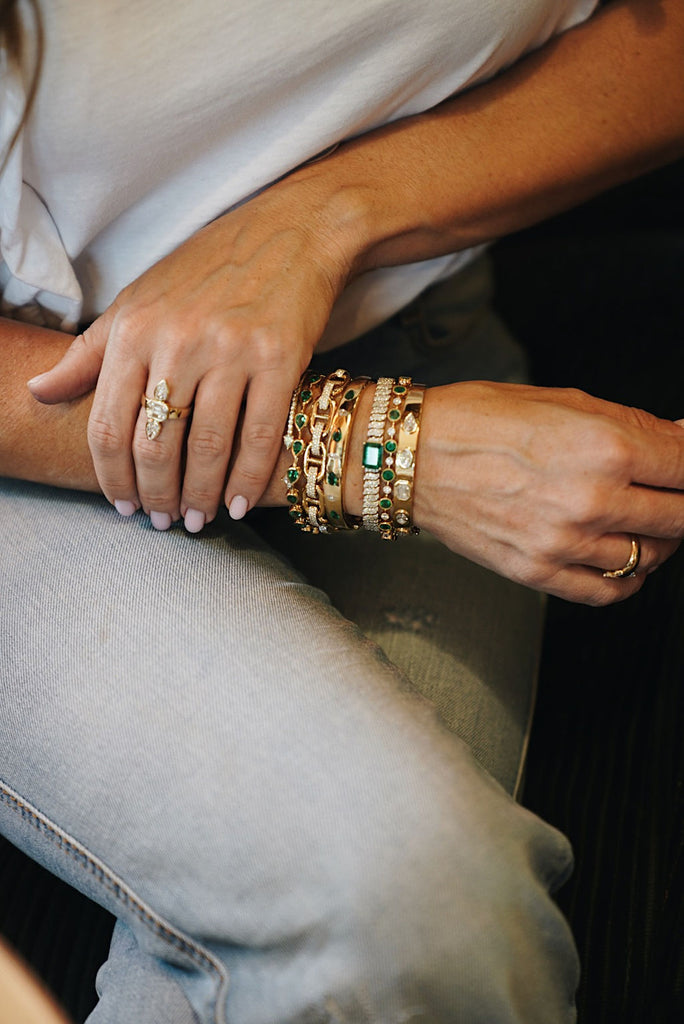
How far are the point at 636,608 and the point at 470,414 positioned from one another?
33 centimetres

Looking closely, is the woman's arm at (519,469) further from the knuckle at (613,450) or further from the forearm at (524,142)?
the forearm at (524,142)

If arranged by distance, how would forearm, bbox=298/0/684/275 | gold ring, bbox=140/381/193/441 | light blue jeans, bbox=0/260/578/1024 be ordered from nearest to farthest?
light blue jeans, bbox=0/260/578/1024 < gold ring, bbox=140/381/193/441 < forearm, bbox=298/0/684/275

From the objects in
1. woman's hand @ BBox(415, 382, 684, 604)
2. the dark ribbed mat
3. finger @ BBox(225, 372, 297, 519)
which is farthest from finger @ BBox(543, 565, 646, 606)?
finger @ BBox(225, 372, 297, 519)

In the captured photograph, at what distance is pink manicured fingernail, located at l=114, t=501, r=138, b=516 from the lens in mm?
631

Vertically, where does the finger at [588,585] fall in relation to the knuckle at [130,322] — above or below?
below

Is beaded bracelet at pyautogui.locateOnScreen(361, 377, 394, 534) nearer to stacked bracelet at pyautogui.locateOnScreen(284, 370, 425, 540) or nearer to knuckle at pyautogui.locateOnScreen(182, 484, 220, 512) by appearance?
stacked bracelet at pyautogui.locateOnScreen(284, 370, 425, 540)

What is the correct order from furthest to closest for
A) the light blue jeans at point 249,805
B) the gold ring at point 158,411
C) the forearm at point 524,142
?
the forearm at point 524,142 < the gold ring at point 158,411 < the light blue jeans at point 249,805

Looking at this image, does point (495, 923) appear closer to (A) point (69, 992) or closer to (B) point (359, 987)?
(B) point (359, 987)

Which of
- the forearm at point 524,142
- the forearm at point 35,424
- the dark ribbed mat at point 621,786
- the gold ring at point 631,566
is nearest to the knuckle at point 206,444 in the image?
the forearm at point 35,424

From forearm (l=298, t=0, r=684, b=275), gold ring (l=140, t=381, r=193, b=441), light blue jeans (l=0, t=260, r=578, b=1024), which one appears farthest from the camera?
forearm (l=298, t=0, r=684, b=275)

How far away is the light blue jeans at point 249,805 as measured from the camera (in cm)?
47

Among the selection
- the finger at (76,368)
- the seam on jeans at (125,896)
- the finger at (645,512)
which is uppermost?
the finger at (76,368)

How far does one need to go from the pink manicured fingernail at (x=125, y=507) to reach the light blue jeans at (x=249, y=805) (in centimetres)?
1

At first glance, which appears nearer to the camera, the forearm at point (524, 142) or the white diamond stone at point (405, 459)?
the white diamond stone at point (405, 459)
